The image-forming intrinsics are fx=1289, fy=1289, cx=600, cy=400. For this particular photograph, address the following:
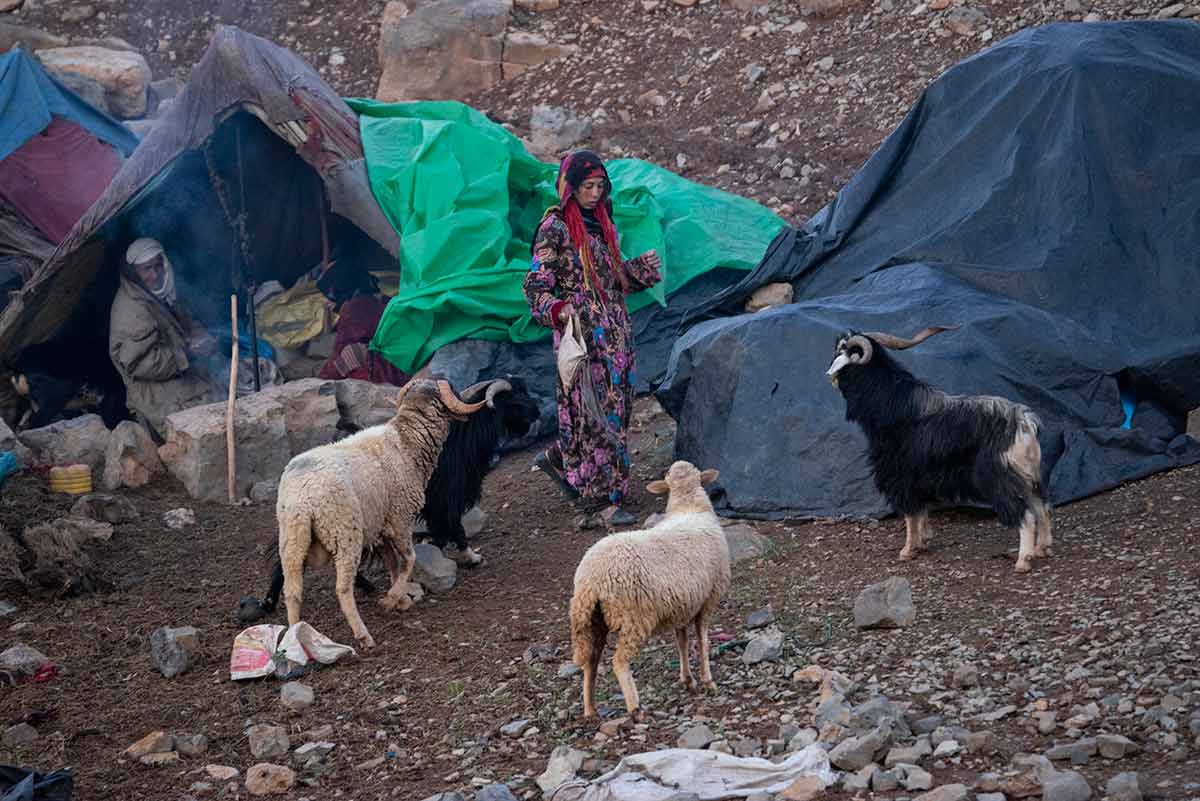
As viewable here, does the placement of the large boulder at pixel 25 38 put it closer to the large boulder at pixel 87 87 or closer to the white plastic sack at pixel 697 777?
the large boulder at pixel 87 87

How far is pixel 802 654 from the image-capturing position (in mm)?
4953

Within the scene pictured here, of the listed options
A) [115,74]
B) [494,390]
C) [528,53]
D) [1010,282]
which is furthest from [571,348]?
[115,74]

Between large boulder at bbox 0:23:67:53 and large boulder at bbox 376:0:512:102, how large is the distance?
447 centimetres

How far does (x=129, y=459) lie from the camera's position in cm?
887

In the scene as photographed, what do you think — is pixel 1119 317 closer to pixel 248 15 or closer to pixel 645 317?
pixel 645 317

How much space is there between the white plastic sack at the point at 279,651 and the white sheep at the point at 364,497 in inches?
7.6

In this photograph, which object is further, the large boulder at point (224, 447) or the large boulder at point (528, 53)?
the large boulder at point (528, 53)

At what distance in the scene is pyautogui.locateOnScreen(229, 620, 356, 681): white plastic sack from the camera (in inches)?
212

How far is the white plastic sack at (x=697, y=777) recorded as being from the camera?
3750 mm

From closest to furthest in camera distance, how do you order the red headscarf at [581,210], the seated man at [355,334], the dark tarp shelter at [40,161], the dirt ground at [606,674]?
the dirt ground at [606,674], the red headscarf at [581,210], the seated man at [355,334], the dark tarp shelter at [40,161]

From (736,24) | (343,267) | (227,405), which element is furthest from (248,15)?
(227,405)

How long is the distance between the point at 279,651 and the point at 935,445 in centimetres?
309

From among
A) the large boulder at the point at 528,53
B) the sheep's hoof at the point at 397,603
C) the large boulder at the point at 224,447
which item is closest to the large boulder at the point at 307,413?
the large boulder at the point at 224,447

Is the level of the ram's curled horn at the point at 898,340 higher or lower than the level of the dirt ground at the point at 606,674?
higher
